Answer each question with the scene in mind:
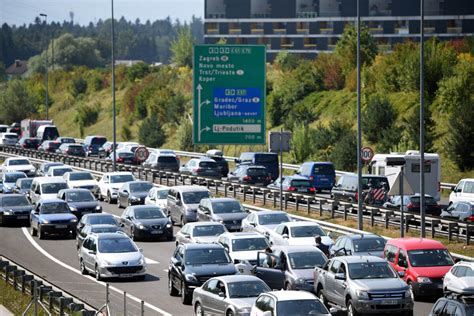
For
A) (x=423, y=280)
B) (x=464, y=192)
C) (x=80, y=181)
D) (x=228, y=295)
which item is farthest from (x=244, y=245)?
(x=80, y=181)

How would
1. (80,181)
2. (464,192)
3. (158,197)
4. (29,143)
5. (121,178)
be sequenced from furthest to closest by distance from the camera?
(29,143) → (80,181) → (121,178) → (464,192) → (158,197)

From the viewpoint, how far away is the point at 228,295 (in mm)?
25062

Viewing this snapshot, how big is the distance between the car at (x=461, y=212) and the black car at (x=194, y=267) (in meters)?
14.4

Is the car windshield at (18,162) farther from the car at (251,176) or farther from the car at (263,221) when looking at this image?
the car at (263,221)

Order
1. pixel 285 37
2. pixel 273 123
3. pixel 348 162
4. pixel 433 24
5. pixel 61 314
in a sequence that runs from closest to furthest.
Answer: pixel 61 314 → pixel 348 162 → pixel 273 123 → pixel 433 24 → pixel 285 37

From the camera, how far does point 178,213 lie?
157 feet

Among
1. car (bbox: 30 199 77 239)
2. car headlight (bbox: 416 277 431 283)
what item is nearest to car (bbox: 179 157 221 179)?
car (bbox: 30 199 77 239)

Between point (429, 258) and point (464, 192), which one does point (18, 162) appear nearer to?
point (464, 192)

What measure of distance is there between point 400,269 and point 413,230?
12108 millimetres

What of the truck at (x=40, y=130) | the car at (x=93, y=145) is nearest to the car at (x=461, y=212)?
the car at (x=93, y=145)

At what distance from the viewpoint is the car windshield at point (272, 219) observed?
40094mm

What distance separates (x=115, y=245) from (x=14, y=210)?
16.5m

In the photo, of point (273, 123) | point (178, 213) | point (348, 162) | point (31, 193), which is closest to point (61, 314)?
point (178, 213)

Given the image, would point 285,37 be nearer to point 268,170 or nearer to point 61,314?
point 268,170
